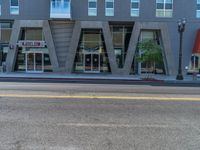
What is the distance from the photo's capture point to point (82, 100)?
12719 mm

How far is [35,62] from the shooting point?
42250 mm

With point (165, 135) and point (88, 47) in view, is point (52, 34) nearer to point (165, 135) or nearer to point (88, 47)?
point (88, 47)

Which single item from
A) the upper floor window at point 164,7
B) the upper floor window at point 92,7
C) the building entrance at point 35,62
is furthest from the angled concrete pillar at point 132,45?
the building entrance at point 35,62

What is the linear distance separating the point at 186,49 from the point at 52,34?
15.2m

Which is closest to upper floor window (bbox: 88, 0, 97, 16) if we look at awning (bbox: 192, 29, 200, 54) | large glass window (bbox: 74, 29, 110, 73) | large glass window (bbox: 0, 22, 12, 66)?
large glass window (bbox: 74, 29, 110, 73)

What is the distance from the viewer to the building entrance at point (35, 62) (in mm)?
42125

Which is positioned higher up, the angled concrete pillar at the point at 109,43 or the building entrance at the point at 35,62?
the angled concrete pillar at the point at 109,43

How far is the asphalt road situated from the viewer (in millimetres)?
6801

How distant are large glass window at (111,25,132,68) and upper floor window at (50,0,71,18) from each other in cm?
574

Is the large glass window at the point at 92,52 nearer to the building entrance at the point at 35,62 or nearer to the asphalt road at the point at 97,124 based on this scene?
the building entrance at the point at 35,62

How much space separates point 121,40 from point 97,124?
112ft

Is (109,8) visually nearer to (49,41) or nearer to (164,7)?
(164,7)

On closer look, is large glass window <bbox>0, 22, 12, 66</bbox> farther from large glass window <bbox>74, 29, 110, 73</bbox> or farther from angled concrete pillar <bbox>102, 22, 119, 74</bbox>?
angled concrete pillar <bbox>102, 22, 119, 74</bbox>

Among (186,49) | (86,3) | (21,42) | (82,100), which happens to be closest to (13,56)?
(21,42)
